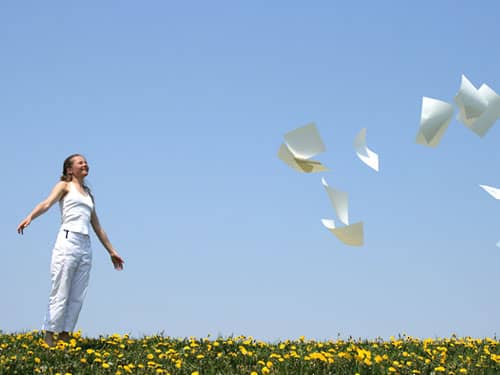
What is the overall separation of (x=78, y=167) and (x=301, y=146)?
3.87 meters

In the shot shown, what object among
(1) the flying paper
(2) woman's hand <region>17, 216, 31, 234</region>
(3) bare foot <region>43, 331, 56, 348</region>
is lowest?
(3) bare foot <region>43, 331, 56, 348</region>

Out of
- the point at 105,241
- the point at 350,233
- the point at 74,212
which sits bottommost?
the point at 350,233

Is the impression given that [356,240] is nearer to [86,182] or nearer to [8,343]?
[86,182]

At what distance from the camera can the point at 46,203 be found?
296 inches

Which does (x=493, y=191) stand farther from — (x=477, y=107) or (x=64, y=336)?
(x=64, y=336)

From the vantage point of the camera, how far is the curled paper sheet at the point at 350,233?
450 cm

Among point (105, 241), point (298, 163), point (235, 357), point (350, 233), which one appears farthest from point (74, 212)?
point (350, 233)

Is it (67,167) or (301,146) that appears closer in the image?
(301,146)

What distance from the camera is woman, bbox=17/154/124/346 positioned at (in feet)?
24.1

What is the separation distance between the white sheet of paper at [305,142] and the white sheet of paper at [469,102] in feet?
3.14

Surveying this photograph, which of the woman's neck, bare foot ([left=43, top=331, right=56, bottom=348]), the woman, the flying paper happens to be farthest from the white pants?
the flying paper

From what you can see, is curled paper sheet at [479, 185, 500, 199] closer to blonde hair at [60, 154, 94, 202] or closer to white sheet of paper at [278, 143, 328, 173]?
white sheet of paper at [278, 143, 328, 173]

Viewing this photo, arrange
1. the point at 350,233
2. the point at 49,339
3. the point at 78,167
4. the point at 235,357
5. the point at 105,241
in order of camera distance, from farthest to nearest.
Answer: the point at 105,241, the point at 78,167, the point at 49,339, the point at 235,357, the point at 350,233

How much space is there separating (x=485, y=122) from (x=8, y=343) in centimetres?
584
